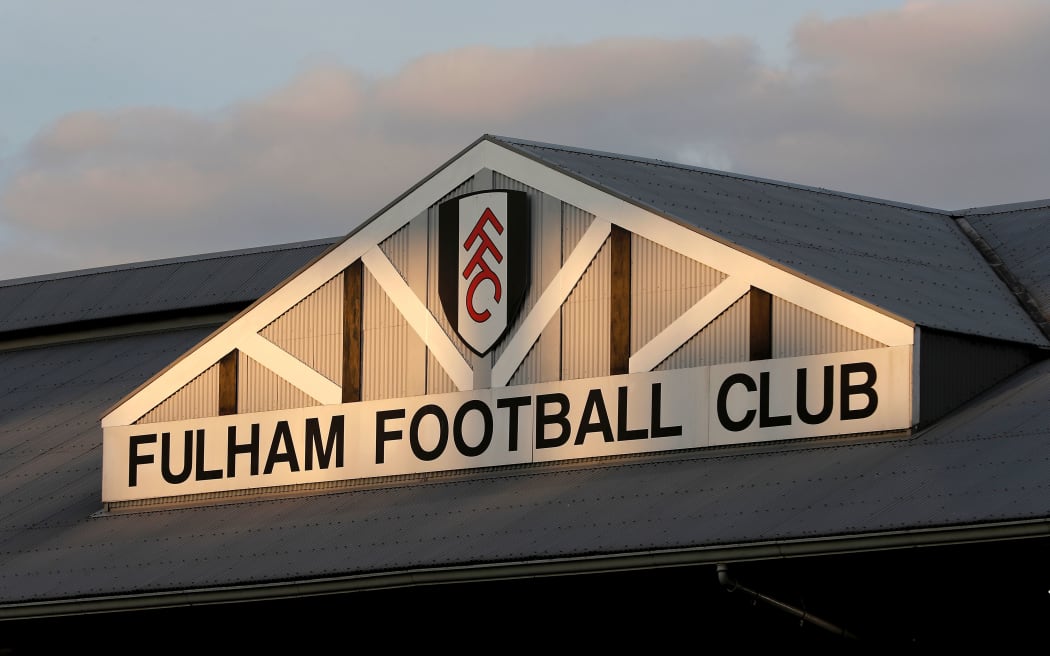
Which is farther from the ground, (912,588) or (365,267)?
(365,267)

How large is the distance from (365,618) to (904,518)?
8.25 metres

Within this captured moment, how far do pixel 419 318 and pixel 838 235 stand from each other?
514cm

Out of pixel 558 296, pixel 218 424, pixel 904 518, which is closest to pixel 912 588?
pixel 904 518

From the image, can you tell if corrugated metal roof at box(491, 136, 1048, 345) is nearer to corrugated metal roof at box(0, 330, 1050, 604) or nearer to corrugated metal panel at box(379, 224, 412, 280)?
corrugated metal roof at box(0, 330, 1050, 604)

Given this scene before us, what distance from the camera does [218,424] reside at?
27219 millimetres

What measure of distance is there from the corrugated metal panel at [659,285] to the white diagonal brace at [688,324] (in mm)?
81

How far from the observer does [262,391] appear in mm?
27031

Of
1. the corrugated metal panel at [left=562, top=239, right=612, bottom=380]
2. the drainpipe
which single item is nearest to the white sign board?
the corrugated metal panel at [left=562, top=239, right=612, bottom=380]

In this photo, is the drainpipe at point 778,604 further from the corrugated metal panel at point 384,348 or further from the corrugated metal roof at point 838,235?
the corrugated metal panel at point 384,348

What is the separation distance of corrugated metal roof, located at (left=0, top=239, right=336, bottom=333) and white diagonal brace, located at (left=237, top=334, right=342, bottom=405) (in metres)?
7.10

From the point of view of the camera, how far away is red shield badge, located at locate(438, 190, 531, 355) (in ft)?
82.8

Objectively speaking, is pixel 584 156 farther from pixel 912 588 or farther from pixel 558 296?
pixel 912 588

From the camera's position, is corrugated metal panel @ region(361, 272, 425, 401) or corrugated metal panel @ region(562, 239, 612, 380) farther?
corrugated metal panel @ region(361, 272, 425, 401)

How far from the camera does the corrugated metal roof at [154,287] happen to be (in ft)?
115
